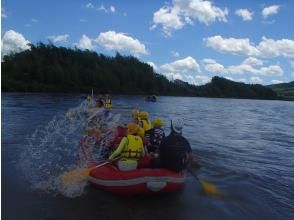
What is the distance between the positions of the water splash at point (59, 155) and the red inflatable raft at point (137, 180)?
2.60 feet

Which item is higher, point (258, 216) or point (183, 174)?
point (183, 174)

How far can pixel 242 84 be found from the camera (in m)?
123

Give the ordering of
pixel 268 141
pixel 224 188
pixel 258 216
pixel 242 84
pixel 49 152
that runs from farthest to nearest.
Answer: pixel 242 84 < pixel 268 141 < pixel 49 152 < pixel 224 188 < pixel 258 216

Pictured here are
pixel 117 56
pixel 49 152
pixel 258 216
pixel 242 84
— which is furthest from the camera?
pixel 242 84

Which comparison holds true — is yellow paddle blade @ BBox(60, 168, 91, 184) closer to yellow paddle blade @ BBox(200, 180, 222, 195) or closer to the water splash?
the water splash

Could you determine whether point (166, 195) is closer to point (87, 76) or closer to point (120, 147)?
point (120, 147)

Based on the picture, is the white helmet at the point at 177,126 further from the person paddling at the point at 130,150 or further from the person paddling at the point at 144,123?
the person paddling at the point at 144,123

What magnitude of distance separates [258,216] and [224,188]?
77.0 inches

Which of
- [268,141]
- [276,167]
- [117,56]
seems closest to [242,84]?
[117,56]

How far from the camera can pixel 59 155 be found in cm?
1302

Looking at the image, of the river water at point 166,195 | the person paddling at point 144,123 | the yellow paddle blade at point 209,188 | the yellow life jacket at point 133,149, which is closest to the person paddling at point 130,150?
the yellow life jacket at point 133,149

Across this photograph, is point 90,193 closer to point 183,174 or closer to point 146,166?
point 146,166

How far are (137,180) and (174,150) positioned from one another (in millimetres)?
1098

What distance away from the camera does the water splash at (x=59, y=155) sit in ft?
30.4
